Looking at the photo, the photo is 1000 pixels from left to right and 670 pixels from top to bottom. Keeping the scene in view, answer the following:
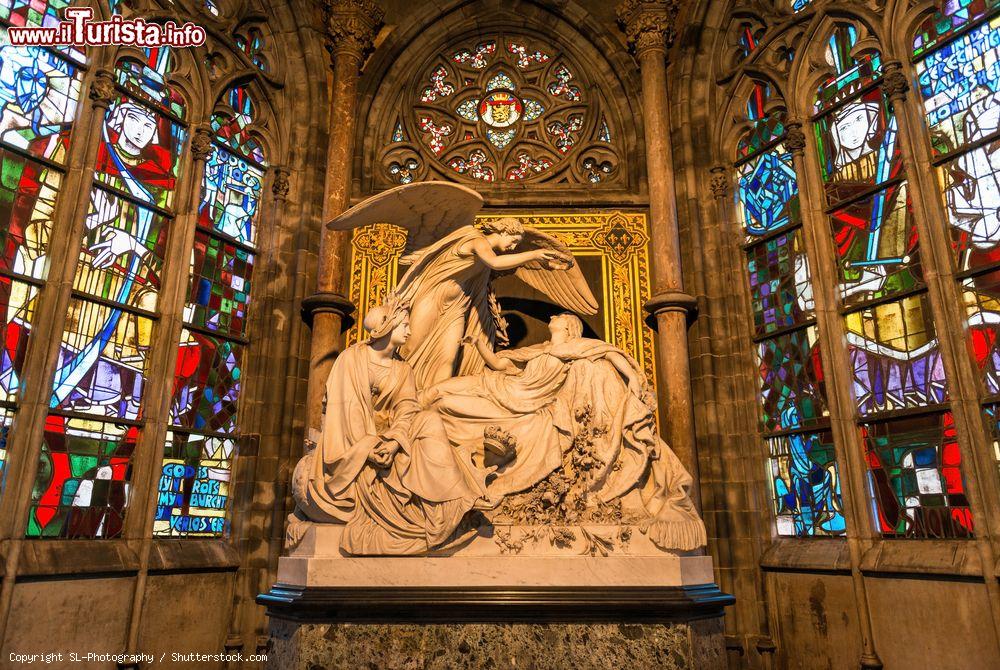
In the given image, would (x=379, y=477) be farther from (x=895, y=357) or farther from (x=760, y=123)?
(x=760, y=123)

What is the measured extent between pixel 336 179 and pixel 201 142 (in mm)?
1409

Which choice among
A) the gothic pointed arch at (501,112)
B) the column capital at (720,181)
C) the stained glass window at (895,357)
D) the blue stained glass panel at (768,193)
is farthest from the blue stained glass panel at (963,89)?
the gothic pointed arch at (501,112)

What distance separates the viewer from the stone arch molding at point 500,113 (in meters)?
9.03

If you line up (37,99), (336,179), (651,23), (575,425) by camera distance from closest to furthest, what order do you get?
1. (575,425)
2. (37,99)
3. (336,179)
4. (651,23)

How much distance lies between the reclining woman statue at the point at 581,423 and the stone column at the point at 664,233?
2686 mm

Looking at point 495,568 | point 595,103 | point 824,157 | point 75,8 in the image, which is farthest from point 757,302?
point 75,8

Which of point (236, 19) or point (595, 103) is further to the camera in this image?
point (595, 103)

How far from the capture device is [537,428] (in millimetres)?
4574

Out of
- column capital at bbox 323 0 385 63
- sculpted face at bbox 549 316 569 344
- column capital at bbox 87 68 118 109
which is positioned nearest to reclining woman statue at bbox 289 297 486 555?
sculpted face at bbox 549 316 569 344

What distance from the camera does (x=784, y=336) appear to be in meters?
7.32

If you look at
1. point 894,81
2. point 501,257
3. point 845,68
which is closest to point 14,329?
point 501,257

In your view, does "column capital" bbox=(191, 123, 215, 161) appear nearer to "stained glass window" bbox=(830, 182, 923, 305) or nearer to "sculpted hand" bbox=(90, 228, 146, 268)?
"sculpted hand" bbox=(90, 228, 146, 268)

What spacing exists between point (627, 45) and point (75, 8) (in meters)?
5.93

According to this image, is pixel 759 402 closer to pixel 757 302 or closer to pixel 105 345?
pixel 757 302
